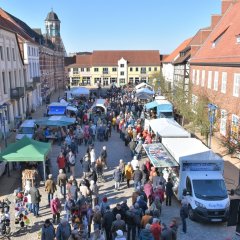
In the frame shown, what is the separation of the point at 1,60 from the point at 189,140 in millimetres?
18336

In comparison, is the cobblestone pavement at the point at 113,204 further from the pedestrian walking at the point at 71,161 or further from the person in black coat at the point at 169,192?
the pedestrian walking at the point at 71,161

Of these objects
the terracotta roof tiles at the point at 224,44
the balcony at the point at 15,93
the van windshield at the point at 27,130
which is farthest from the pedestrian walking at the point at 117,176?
the balcony at the point at 15,93

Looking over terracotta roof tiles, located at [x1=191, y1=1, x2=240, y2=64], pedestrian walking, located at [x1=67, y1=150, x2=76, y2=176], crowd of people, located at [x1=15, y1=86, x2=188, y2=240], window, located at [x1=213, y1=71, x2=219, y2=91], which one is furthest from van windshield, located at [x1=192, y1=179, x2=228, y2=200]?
window, located at [x1=213, y1=71, x2=219, y2=91]

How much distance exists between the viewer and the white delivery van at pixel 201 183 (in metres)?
12.6

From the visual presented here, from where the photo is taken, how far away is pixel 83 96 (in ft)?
150

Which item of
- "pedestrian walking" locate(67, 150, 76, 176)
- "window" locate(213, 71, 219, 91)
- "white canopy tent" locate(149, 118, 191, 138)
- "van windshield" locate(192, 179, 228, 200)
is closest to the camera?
"van windshield" locate(192, 179, 228, 200)

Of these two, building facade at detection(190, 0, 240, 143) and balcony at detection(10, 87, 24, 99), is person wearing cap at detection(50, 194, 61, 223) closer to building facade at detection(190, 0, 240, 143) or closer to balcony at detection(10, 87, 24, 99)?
building facade at detection(190, 0, 240, 143)

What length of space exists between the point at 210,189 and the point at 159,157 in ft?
11.9

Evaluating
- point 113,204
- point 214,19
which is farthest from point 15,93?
point 214,19

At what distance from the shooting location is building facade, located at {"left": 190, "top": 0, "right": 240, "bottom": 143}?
23.1 metres

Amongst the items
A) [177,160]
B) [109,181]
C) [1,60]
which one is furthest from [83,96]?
[177,160]

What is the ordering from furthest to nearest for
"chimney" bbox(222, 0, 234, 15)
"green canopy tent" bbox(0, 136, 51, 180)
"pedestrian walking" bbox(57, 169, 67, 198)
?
"chimney" bbox(222, 0, 234, 15)
"green canopy tent" bbox(0, 136, 51, 180)
"pedestrian walking" bbox(57, 169, 67, 198)

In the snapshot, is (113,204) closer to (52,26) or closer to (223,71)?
(223,71)

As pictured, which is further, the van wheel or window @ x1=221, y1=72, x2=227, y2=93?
window @ x1=221, y1=72, x2=227, y2=93
